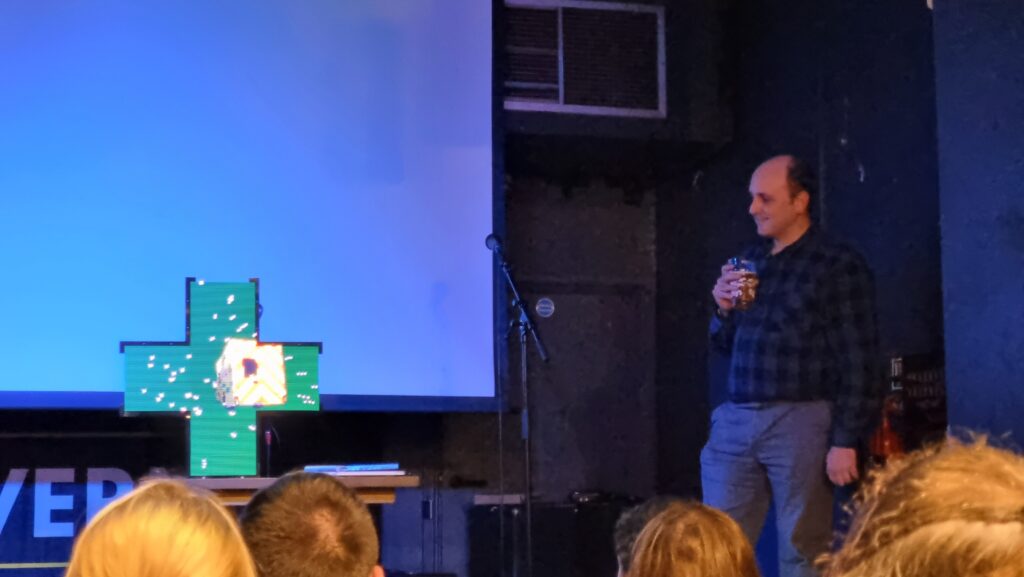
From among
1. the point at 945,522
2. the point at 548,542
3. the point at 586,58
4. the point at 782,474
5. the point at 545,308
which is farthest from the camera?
the point at 545,308

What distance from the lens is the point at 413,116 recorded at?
418 centimetres

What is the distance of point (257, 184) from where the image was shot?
3.99m

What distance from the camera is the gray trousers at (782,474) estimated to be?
9.64 feet

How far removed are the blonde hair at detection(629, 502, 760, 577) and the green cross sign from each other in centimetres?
179

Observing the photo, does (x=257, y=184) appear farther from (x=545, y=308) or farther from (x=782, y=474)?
(x=782, y=474)

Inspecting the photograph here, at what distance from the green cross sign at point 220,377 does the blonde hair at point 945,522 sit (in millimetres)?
2494

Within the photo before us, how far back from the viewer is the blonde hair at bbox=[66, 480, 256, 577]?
1000 mm

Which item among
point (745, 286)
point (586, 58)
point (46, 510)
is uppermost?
point (586, 58)

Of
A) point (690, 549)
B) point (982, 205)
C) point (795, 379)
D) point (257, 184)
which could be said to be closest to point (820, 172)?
point (795, 379)

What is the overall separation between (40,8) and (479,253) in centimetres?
176

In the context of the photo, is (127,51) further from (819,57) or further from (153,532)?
(153,532)

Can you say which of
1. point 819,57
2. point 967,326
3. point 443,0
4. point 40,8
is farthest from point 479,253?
point 967,326

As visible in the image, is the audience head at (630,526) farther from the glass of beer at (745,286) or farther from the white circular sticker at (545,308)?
the white circular sticker at (545,308)

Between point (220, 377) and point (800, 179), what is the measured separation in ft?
5.64
